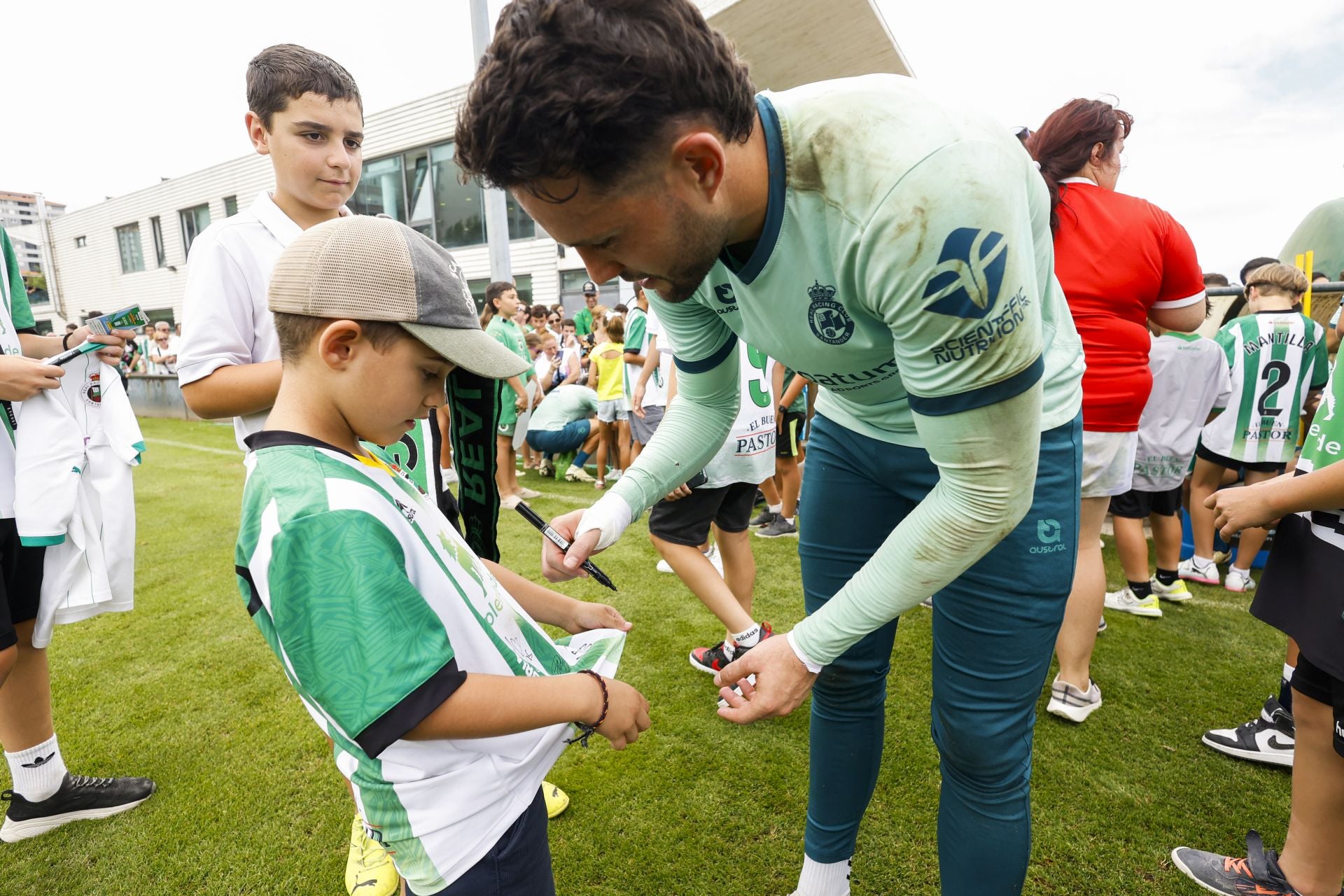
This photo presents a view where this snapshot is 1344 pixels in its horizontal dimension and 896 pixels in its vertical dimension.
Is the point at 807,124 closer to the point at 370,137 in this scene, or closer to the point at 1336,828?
the point at 1336,828

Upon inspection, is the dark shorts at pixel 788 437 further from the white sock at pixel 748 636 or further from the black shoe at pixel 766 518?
the white sock at pixel 748 636

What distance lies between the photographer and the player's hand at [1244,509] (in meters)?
1.66

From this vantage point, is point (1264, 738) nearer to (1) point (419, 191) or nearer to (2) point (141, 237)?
(1) point (419, 191)

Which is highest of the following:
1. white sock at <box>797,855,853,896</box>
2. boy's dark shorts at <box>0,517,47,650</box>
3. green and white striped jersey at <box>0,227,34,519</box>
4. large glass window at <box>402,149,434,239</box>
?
large glass window at <box>402,149,434,239</box>

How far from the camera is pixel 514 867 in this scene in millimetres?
1247

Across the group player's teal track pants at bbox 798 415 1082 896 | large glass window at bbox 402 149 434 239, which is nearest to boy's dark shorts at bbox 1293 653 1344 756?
player's teal track pants at bbox 798 415 1082 896

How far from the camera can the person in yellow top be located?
8086mm

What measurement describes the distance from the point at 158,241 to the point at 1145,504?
34.0m

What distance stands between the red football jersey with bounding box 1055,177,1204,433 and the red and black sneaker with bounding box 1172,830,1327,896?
149 centimetres

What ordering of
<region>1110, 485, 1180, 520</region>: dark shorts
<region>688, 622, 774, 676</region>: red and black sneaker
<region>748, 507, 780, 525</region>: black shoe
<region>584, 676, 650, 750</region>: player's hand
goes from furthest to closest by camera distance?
<region>748, 507, 780, 525</region>: black shoe, <region>1110, 485, 1180, 520</region>: dark shorts, <region>688, 622, 774, 676</region>: red and black sneaker, <region>584, 676, 650, 750</region>: player's hand

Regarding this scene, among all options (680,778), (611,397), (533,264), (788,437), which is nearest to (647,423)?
(788,437)

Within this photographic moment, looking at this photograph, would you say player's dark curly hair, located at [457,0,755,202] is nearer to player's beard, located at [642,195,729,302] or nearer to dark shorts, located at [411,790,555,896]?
player's beard, located at [642,195,729,302]

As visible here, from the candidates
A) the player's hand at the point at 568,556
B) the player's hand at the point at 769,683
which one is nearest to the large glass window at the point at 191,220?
the player's hand at the point at 568,556

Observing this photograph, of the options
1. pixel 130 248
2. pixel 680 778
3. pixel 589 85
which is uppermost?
pixel 130 248
